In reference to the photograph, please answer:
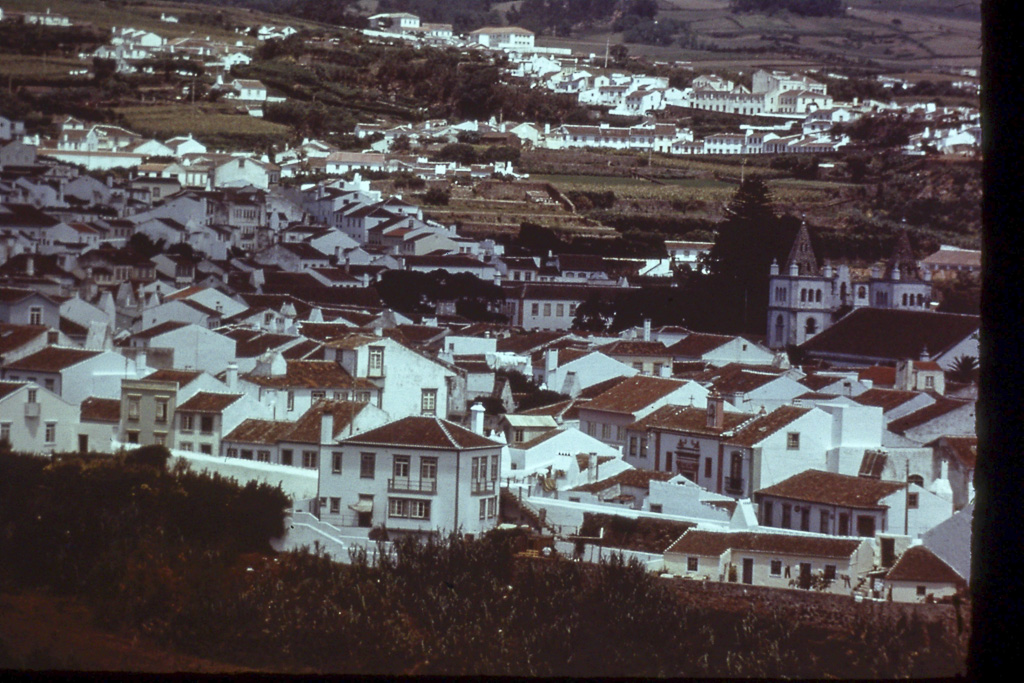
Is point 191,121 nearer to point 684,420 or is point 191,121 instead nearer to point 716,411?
point 684,420

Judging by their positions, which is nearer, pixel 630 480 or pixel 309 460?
pixel 309 460

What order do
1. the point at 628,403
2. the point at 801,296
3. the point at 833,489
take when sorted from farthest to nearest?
the point at 801,296 → the point at 628,403 → the point at 833,489

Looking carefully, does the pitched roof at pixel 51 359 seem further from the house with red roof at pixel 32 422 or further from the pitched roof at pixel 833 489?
the pitched roof at pixel 833 489

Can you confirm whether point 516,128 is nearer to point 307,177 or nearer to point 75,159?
point 307,177

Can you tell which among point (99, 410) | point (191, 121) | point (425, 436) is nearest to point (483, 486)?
Answer: point (425, 436)

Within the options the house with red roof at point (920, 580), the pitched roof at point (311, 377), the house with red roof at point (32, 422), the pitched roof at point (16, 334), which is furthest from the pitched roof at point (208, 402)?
the house with red roof at point (920, 580)

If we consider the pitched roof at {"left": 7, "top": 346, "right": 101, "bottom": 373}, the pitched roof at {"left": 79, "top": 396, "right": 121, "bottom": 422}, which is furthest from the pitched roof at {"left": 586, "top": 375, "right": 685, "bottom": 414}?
the pitched roof at {"left": 7, "top": 346, "right": 101, "bottom": 373}
